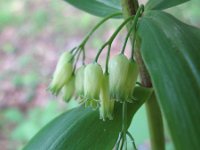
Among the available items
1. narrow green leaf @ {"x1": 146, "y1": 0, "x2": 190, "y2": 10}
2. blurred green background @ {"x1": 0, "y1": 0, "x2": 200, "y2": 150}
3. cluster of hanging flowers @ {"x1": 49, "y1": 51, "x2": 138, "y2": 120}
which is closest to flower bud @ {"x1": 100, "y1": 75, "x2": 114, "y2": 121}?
cluster of hanging flowers @ {"x1": 49, "y1": 51, "x2": 138, "y2": 120}

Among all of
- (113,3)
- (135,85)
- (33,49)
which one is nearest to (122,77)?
(135,85)

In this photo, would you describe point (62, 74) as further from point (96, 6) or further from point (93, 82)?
point (96, 6)

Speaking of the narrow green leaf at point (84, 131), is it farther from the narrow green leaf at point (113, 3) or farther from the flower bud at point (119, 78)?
the narrow green leaf at point (113, 3)

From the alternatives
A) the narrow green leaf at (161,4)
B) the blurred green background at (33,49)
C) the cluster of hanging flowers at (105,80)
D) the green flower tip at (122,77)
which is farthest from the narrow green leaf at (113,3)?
the blurred green background at (33,49)

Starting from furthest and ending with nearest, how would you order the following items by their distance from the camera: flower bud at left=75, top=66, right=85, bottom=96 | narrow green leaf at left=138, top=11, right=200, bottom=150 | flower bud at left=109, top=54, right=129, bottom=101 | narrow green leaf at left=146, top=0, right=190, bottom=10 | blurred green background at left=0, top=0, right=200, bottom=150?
blurred green background at left=0, top=0, right=200, bottom=150 < narrow green leaf at left=146, top=0, right=190, bottom=10 < flower bud at left=75, top=66, right=85, bottom=96 < flower bud at left=109, top=54, right=129, bottom=101 < narrow green leaf at left=138, top=11, right=200, bottom=150

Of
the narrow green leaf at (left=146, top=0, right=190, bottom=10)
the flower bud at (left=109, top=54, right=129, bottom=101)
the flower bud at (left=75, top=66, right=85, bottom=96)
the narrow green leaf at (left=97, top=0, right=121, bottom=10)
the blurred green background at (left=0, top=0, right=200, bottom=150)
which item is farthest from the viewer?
the blurred green background at (left=0, top=0, right=200, bottom=150)

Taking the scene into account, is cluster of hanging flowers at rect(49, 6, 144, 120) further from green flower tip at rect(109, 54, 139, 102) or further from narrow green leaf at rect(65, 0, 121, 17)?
narrow green leaf at rect(65, 0, 121, 17)

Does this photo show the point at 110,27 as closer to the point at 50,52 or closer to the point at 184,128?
the point at 50,52

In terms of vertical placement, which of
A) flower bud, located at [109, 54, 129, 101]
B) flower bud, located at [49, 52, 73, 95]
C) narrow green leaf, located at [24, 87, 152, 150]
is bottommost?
narrow green leaf, located at [24, 87, 152, 150]
